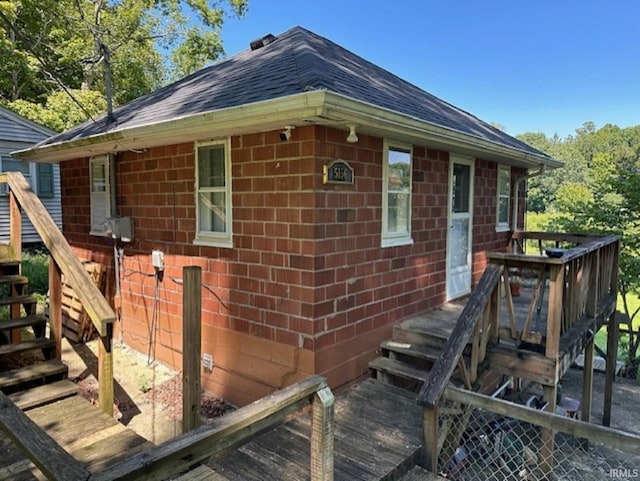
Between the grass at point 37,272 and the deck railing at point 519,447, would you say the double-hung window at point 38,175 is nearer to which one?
the grass at point 37,272

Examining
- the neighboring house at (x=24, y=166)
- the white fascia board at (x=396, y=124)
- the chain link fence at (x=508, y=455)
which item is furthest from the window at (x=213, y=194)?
the neighboring house at (x=24, y=166)

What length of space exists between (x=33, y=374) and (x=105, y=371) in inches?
24.2

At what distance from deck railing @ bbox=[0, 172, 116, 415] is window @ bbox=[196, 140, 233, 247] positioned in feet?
4.66

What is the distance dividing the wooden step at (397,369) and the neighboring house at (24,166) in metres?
11.7

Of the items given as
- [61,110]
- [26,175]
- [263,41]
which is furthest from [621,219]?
[61,110]

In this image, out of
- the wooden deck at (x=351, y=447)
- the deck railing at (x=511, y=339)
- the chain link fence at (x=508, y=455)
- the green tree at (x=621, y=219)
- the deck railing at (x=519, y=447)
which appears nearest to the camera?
the deck railing at (x=519, y=447)

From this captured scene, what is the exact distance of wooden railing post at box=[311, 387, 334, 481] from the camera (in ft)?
6.84

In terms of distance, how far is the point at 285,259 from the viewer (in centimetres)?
418

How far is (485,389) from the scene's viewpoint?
5293 mm

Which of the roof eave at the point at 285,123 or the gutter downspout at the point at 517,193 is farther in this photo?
the gutter downspout at the point at 517,193

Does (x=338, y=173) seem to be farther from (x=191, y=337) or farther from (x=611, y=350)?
(x=611, y=350)

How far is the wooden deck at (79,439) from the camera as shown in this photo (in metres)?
2.62

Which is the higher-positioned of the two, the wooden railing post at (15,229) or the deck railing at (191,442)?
the wooden railing post at (15,229)

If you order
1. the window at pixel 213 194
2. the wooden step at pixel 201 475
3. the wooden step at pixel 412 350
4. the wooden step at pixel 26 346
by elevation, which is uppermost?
the window at pixel 213 194
